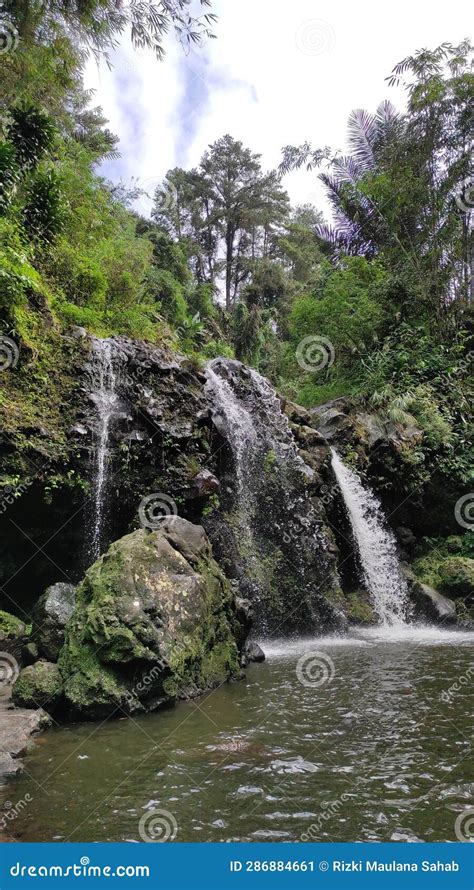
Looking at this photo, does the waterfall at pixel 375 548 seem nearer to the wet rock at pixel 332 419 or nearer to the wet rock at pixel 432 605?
the wet rock at pixel 432 605

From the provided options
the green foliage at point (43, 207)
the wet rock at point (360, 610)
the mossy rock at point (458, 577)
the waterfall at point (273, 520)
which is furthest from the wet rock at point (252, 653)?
the green foliage at point (43, 207)

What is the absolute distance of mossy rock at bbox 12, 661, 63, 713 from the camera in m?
5.31

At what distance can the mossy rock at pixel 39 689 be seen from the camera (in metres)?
5.31

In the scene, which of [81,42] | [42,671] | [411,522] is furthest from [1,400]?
[411,522]

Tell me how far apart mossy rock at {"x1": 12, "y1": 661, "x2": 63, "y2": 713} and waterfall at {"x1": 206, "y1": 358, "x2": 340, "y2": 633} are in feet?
13.6

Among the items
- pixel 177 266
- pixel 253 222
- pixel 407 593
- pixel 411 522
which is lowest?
pixel 407 593

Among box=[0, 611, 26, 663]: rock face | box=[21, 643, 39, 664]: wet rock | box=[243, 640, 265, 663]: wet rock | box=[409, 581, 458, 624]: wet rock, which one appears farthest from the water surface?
box=[409, 581, 458, 624]: wet rock

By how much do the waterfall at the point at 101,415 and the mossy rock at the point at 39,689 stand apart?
9.42 ft

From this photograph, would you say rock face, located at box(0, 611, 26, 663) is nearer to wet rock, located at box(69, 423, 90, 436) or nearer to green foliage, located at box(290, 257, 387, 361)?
wet rock, located at box(69, 423, 90, 436)

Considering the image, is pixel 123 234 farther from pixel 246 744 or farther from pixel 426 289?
pixel 246 744

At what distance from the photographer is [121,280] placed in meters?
14.3

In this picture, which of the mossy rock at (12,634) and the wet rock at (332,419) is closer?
the mossy rock at (12,634)

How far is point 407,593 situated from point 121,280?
34.0 feet

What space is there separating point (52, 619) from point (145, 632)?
147cm
